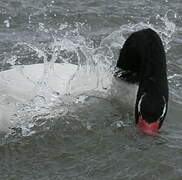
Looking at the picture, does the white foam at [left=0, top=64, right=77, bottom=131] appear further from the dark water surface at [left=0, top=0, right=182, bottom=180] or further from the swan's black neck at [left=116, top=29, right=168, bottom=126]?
the swan's black neck at [left=116, top=29, right=168, bottom=126]

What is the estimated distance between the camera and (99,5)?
38.3 feet

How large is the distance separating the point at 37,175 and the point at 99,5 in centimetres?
624

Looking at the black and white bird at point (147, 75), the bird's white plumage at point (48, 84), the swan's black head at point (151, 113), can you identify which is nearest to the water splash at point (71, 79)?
the bird's white plumage at point (48, 84)

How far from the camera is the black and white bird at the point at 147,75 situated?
237 inches

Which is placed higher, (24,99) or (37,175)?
(24,99)

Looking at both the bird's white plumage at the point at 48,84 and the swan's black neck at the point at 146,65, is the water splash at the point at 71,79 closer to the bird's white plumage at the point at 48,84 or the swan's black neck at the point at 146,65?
the bird's white plumage at the point at 48,84

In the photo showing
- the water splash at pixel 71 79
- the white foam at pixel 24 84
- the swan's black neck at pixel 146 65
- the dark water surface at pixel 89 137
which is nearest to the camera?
the dark water surface at pixel 89 137

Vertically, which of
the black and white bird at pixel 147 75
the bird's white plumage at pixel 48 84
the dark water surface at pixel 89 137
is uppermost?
the black and white bird at pixel 147 75

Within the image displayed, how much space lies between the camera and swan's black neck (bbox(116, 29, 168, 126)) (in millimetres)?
6273

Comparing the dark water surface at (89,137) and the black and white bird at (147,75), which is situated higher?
the black and white bird at (147,75)

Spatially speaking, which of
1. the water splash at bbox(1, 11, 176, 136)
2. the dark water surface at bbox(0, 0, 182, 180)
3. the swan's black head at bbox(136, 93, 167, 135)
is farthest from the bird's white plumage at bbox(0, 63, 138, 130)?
the swan's black head at bbox(136, 93, 167, 135)

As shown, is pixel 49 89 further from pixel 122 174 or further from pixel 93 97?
pixel 122 174

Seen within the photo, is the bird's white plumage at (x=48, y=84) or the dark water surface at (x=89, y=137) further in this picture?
the bird's white plumage at (x=48, y=84)

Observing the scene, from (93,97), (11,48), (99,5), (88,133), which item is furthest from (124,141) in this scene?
(99,5)
